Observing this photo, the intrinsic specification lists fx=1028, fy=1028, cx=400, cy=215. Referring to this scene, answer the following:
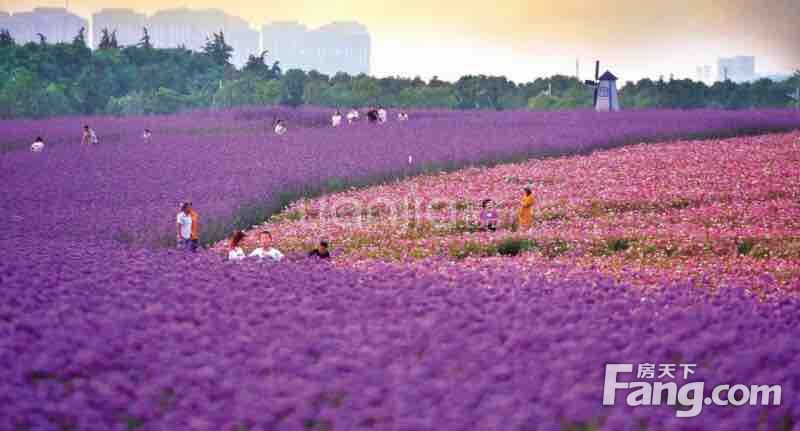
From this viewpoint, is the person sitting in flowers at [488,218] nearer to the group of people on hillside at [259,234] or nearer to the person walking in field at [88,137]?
the group of people on hillside at [259,234]

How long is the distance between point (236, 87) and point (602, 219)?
52.2 m

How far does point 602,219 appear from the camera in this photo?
57.4ft

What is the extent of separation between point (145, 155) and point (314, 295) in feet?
75.4

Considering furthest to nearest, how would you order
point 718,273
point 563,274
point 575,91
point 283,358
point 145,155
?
point 575,91
point 145,155
point 718,273
point 563,274
point 283,358

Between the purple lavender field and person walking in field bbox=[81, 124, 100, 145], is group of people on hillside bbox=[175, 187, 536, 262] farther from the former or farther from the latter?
person walking in field bbox=[81, 124, 100, 145]

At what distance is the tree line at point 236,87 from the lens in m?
63.5

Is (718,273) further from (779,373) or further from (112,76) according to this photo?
(112,76)

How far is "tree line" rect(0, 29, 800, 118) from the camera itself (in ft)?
208

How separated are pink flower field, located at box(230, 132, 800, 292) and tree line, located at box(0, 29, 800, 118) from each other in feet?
131

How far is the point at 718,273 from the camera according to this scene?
10742mm

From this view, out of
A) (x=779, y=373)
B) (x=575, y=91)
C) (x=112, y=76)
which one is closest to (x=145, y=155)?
(x=779, y=373)

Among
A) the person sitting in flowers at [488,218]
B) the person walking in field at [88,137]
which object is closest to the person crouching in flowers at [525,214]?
the person sitting in flowers at [488,218]

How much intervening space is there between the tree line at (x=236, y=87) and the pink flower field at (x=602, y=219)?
131ft

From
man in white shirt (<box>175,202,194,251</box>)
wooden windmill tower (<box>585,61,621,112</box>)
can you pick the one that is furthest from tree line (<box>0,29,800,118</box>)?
man in white shirt (<box>175,202,194,251</box>)
